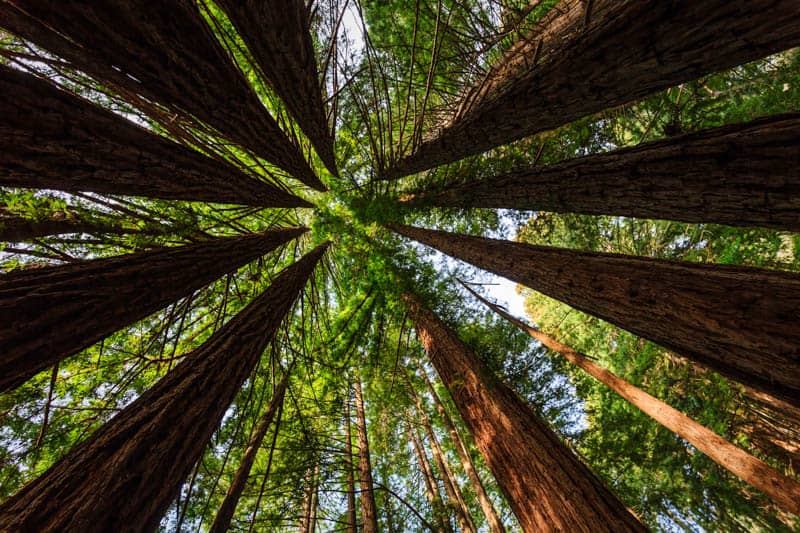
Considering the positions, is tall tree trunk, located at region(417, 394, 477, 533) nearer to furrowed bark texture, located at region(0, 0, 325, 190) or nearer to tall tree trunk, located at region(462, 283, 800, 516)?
tall tree trunk, located at region(462, 283, 800, 516)

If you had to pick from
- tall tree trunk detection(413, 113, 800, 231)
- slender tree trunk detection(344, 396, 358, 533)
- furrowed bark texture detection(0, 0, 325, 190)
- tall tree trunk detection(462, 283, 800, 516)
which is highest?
furrowed bark texture detection(0, 0, 325, 190)

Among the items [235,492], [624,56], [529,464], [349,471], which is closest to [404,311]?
[349,471]

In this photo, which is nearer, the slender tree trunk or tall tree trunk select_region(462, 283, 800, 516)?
tall tree trunk select_region(462, 283, 800, 516)

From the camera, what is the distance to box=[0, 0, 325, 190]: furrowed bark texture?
1.47 m

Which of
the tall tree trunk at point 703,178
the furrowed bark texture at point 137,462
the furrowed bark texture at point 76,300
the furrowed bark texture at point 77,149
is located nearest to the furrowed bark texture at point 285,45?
the furrowed bark texture at point 77,149

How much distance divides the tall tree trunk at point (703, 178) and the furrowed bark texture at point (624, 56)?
426 mm

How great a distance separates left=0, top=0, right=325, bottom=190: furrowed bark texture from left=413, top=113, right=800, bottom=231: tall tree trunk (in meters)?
3.24

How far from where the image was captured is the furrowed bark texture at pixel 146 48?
147cm

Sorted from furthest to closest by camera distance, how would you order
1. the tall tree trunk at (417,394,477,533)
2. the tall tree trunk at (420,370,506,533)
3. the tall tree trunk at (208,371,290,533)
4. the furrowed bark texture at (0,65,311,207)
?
the tall tree trunk at (420,370,506,533), the tall tree trunk at (417,394,477,533), the tall tree trunk at (208,371,290,533), the furrowed bark texture at (0,65,311,207)

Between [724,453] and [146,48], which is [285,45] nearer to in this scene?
[146,48]

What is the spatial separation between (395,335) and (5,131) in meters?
6.54

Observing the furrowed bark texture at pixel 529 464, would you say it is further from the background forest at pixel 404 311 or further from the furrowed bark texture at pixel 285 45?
the furrowed bark texture at pixel 285 45

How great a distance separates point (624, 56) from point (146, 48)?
310cm

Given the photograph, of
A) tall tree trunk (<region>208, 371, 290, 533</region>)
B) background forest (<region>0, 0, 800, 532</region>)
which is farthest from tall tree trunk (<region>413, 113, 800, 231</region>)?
tall tree trunk (<region>208, 371, 290, 533</region>)
